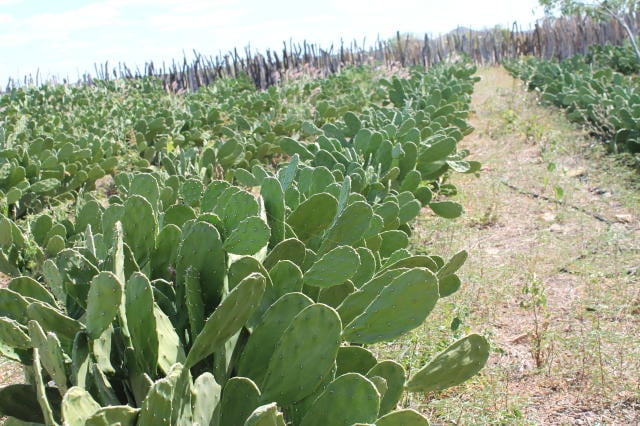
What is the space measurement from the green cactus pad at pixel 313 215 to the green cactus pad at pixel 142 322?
81 cm

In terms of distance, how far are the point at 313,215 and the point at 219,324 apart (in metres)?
0.90

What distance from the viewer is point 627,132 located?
22.1 ft

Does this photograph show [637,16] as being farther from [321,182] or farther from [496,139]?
[321,182]

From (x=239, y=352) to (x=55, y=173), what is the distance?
4310 millimetres

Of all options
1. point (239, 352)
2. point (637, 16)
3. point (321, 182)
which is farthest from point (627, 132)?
point (637, 16)

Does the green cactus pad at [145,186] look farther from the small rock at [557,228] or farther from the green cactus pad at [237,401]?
the small rock at [557,228]

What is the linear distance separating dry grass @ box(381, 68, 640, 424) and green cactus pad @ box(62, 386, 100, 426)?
1.56 m

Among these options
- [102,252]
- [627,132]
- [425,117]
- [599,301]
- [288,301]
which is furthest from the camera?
[627,132]

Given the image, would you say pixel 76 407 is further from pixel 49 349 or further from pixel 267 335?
pixel 267 335

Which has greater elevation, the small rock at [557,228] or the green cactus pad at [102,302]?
the green cactus pad at [102,302]

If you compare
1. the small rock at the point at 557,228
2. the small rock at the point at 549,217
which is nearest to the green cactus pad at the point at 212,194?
the small rock at the point at 557,228

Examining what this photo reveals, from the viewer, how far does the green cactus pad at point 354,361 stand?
1815 millimetres

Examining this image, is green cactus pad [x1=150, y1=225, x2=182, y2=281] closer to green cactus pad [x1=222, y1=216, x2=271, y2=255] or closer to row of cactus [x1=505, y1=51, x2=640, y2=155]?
green cactus pad [x1=222, y1=216, x2=271, y2=255]

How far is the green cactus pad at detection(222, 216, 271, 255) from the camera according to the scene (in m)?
1.72
